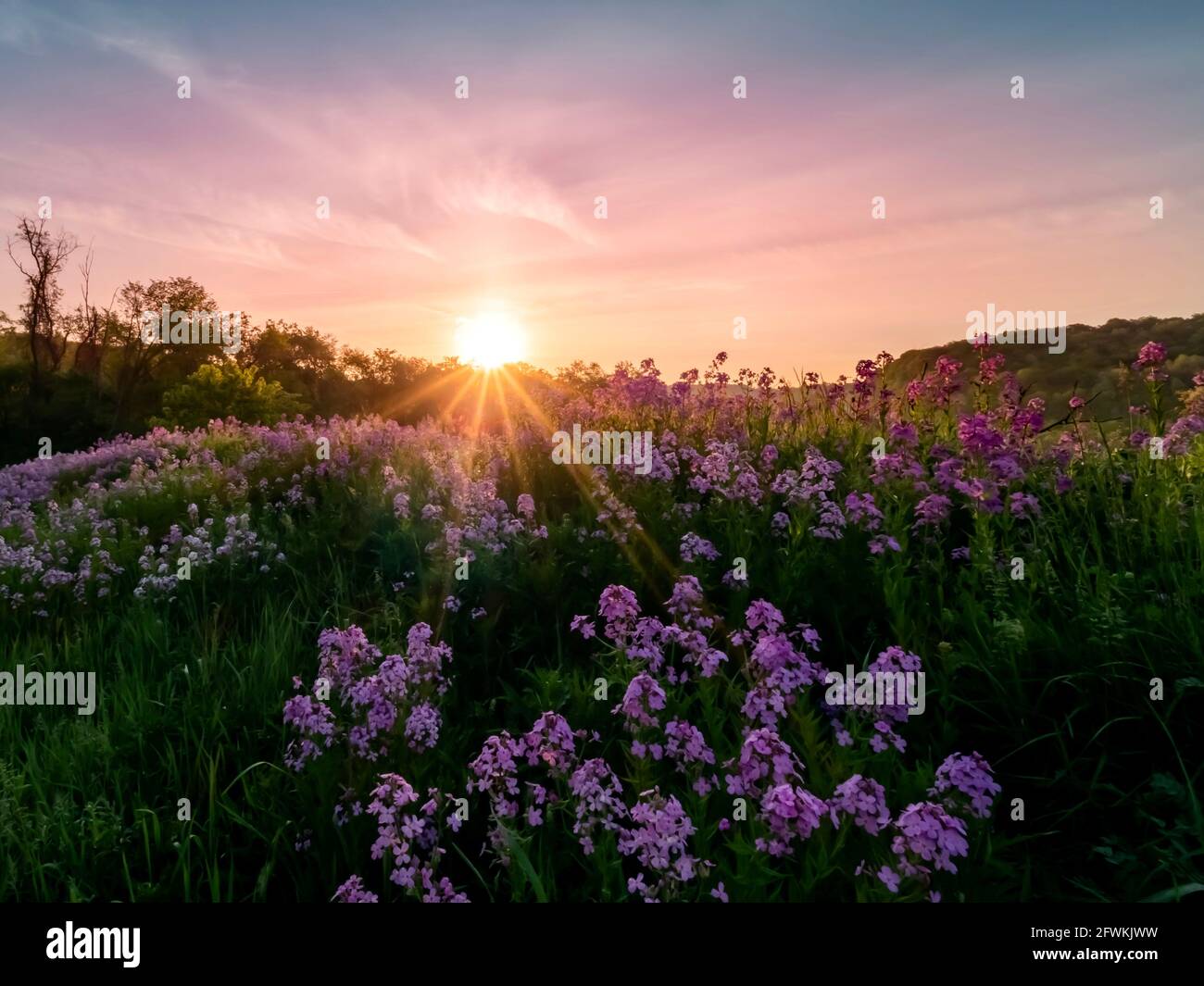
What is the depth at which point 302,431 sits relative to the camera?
496 inches

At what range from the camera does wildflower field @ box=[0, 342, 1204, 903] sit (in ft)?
9.19

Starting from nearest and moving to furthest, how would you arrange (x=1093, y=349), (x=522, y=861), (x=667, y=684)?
(x=522, y=861) → (x=667, y=684) → (x=1093, y=349)

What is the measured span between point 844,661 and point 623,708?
211cm

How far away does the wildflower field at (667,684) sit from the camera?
2801 mm

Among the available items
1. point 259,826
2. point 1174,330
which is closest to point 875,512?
point 259,826

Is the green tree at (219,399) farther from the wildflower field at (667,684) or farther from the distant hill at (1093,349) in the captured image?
the wildflower field at (667,684)

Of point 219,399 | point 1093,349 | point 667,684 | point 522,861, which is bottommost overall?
point 522,861

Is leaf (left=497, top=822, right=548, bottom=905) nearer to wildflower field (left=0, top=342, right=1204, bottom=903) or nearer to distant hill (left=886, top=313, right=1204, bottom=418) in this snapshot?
wildflower field (left=0, top=342, right=1204, bottom=903)

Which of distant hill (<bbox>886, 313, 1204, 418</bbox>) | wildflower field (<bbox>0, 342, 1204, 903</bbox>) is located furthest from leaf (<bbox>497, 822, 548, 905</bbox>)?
distant hill (<bbox>886, 313, 1204, 418</bbox>)

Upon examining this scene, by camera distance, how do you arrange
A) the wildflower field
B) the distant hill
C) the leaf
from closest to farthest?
the leaf < the wildflower field < the distant hill

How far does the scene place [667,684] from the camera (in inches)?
150

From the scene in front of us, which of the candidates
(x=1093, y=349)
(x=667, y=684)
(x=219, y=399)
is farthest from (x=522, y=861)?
(x=1093, y=349)

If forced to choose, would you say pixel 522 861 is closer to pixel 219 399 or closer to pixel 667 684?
pixel 667 684

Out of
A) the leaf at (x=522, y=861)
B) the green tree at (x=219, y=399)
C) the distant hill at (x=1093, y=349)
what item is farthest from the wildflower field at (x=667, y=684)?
the green tree at (x=219, y=399)
